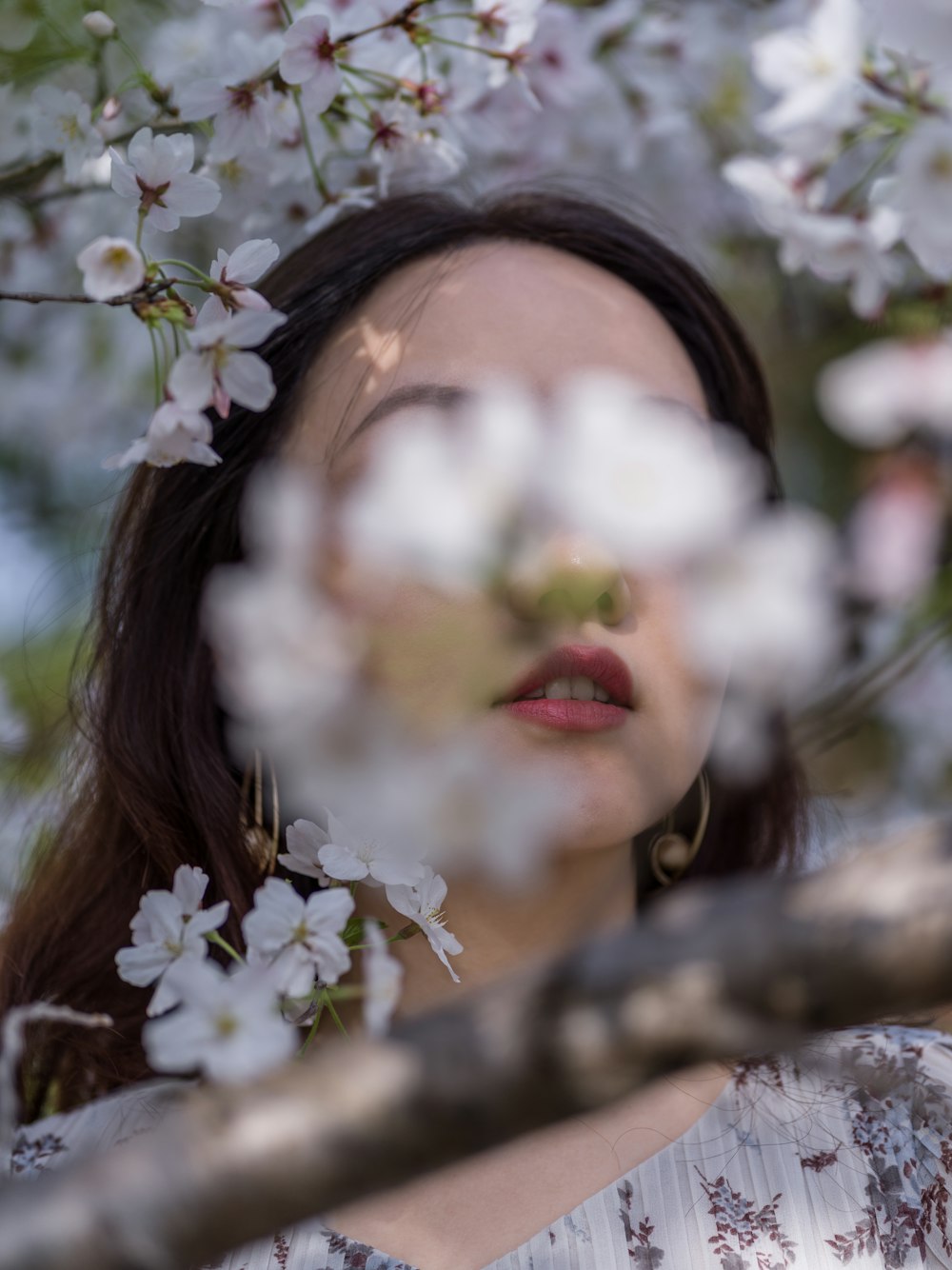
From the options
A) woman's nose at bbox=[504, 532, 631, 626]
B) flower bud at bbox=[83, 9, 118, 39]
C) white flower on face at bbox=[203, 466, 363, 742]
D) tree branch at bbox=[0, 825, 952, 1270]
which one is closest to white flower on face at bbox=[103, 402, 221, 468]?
white flower on face at bbox=[203, 466, 363, 742]

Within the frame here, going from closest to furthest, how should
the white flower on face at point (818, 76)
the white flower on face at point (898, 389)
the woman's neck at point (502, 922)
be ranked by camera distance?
the white flower on face at point (818, 76) < the woman's neck at point (502, 922) < the white flower on face at point (898, 389)

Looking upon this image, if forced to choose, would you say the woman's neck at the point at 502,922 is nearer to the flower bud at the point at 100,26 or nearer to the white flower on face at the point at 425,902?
the white flower on face at the point at 425,902

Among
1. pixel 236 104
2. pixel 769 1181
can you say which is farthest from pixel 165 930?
pixel 236 104

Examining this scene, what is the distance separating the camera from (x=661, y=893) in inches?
54.9

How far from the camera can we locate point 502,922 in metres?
1.15

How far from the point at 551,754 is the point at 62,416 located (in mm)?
1492

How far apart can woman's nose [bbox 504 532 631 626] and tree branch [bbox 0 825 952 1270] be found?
1.39 ft

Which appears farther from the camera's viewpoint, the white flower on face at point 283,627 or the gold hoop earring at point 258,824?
the gold hoop earring at point 258,824

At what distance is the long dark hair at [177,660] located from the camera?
1280 millimetres

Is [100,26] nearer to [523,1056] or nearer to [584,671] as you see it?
[584,671]

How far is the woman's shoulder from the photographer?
122cm

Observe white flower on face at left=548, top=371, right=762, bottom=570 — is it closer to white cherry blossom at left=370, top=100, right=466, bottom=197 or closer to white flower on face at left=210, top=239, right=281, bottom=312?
white flower on face at left=210, top=239, right=281, bottom=312

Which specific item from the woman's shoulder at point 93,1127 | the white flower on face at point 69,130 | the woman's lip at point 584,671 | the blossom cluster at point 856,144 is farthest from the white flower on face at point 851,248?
the woman's shoulder at point 93,1127

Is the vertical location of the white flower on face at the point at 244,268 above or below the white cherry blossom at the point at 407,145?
below
